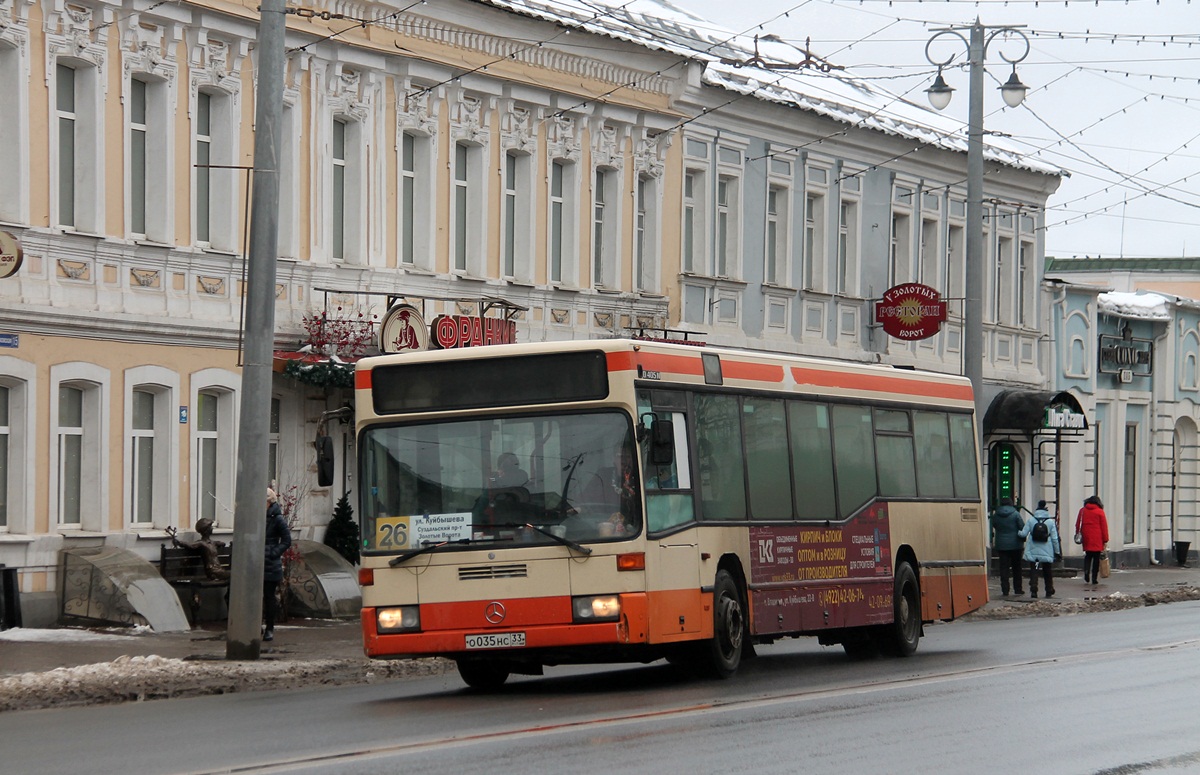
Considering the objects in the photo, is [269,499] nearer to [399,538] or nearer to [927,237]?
[399,538]

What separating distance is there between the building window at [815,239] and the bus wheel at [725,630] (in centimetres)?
2375

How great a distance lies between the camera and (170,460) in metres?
25.8

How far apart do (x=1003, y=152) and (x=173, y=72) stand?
2642cm

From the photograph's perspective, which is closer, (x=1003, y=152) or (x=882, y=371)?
(x=882, y=371)

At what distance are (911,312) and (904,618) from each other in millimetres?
16957

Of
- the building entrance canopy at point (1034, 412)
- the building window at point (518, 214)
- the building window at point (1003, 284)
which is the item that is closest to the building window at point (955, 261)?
the building window at point (1003, 284)

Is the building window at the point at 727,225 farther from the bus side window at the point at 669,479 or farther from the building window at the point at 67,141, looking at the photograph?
the bus side window at the point at 669,479

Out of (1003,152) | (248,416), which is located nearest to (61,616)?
(248,416)

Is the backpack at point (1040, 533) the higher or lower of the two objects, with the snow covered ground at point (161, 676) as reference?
higher

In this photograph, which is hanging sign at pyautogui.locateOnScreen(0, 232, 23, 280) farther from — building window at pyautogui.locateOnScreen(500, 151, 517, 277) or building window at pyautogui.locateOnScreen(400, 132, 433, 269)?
building window at pyautogui.locateOnScreen(500, 151, 517, 277)

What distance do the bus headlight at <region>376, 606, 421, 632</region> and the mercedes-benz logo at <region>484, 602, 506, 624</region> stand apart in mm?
Result: 592

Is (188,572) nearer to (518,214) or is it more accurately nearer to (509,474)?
(518,214)

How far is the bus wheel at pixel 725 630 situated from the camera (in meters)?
17.0

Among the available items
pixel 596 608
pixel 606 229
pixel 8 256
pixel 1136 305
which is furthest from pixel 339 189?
pixel 1136 305
